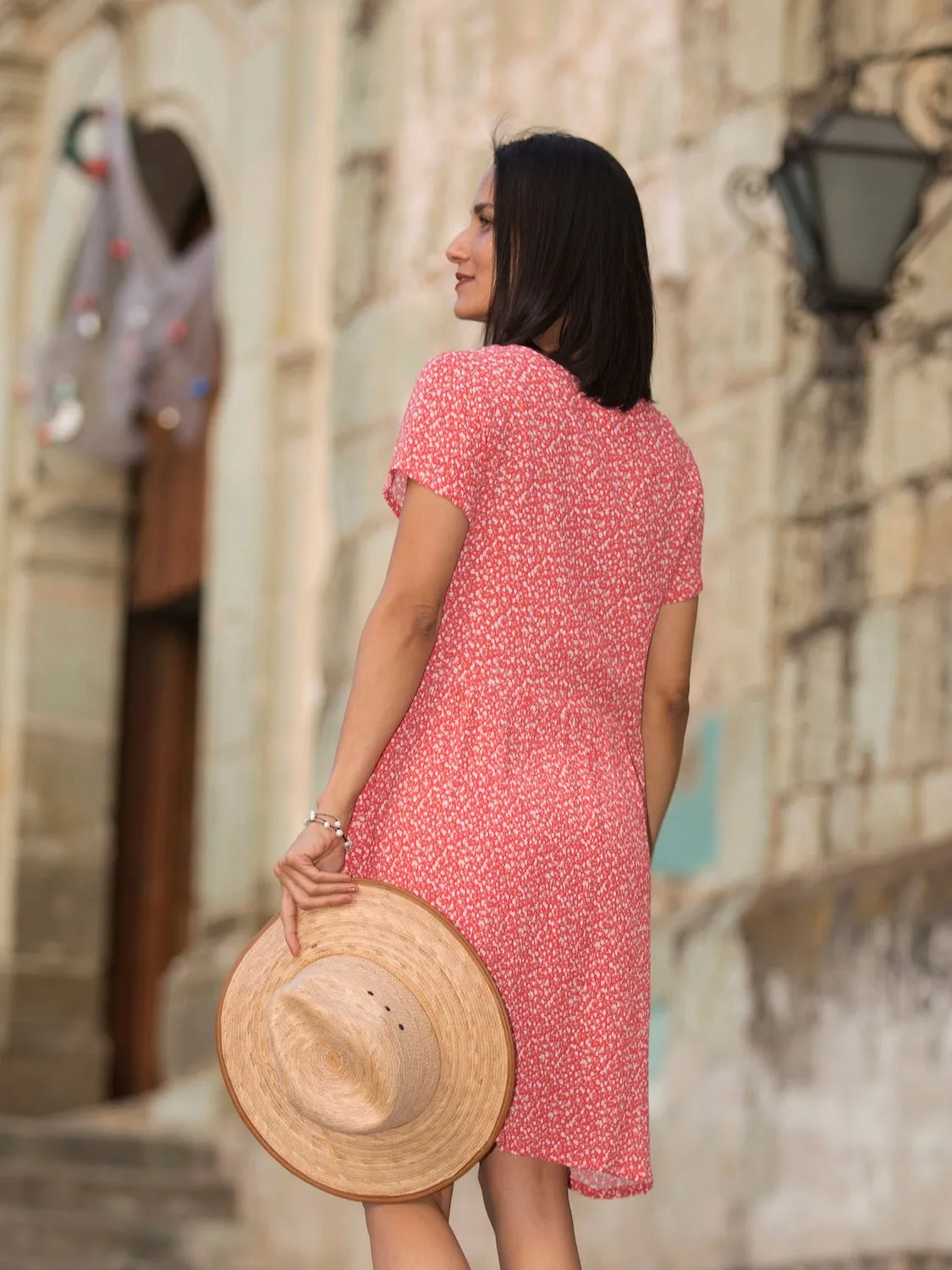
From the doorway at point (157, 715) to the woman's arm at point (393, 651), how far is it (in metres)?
9.05

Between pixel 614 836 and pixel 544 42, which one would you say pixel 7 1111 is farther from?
pixel 614 836

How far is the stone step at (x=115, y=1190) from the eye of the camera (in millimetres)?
8992

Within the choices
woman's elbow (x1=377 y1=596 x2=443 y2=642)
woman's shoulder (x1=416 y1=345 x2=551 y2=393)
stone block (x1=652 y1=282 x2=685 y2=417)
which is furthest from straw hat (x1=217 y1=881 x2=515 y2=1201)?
stone block (x1=652 y1=282 x2=685 y2=417)

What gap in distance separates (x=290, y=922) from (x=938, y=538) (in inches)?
140

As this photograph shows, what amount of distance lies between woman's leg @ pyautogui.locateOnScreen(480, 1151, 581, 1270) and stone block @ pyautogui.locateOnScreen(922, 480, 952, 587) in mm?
3331

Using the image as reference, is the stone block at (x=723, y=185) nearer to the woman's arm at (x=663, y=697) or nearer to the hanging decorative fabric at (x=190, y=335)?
the woman's arm at (x=663, y=697)

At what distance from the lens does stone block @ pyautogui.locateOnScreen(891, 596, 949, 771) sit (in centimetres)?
608

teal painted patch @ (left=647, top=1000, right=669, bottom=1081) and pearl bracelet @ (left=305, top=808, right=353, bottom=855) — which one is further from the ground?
pearl bracelet @ (left=305, top=808, right=353, bottom=855)

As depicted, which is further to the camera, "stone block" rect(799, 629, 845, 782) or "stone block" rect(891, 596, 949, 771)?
"stone block" rect(799, 629, 845, 782)

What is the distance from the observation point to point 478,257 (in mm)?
Answer: 3145

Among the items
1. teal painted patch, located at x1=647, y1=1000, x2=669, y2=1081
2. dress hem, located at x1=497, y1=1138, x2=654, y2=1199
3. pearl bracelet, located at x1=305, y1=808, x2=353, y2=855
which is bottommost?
teal painted patch, located at x1=647, y1=1000, x2=669, y2=1081

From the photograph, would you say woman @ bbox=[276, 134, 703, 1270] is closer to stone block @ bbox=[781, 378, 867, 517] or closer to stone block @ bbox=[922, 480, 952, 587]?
stone block @ bbox=[922, 480, 952, 587]

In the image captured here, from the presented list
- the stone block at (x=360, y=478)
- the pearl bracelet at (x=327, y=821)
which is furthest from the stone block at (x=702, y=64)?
the pearl bracelet at (x=327, y=821)

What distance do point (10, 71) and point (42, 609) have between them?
107 inches
